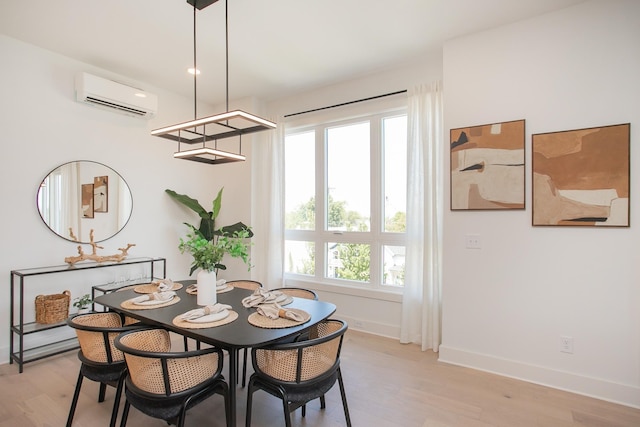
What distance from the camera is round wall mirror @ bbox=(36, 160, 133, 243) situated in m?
3.29

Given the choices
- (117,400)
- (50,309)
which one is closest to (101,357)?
(117,400)

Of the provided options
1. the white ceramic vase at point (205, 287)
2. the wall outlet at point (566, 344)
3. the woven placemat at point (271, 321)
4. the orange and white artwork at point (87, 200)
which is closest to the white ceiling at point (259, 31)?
the orange and white artwork at point (87, 200)

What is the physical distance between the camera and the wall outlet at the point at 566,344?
2563 mm

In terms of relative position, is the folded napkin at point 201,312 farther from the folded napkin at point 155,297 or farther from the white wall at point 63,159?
the white wall at point 63,159

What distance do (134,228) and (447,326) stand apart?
12.0 ft

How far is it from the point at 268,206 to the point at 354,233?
129cm

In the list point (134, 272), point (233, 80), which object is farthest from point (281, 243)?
point (233, 80)

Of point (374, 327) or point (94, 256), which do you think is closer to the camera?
point (94, 256)

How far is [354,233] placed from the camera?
13.2 ft

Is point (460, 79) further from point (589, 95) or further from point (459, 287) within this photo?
point (459, 287)

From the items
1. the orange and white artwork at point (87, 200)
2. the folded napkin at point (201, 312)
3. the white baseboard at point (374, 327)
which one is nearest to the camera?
the folded napkin at point (201, 312)

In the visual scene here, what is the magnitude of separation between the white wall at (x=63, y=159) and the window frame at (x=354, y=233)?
1.01 metres

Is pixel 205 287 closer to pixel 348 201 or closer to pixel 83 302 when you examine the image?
pixel 83 302

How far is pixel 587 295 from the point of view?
8.25 feet
